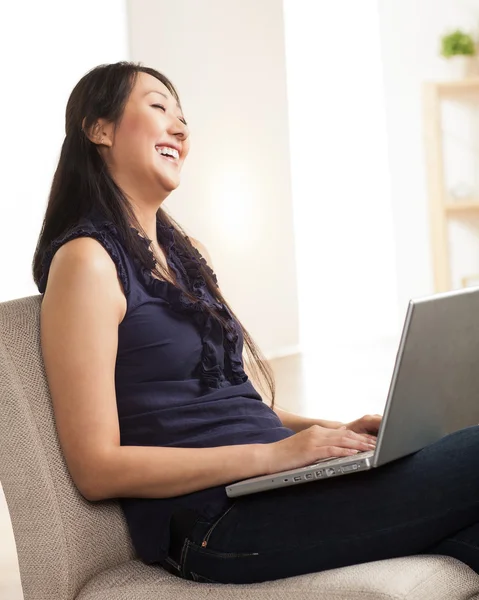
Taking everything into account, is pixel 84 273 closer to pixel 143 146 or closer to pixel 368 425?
pixel 143 146

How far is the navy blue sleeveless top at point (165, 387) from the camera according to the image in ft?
Answer: 4.77

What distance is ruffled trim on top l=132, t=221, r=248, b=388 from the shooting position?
5.02ft

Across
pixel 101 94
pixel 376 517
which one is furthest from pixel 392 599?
pixel 101 94

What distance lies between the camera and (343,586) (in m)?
1.29

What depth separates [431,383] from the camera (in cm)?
131

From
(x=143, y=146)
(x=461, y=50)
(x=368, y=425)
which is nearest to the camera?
(x=368, y=425)

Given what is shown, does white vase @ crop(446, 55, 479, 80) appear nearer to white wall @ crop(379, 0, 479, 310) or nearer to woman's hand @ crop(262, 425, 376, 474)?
white wall @ crop(379, 0, 479, 310)

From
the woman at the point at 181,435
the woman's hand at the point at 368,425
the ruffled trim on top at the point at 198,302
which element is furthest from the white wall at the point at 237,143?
the woman's hand at the point at 368,425

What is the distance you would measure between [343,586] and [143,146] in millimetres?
754

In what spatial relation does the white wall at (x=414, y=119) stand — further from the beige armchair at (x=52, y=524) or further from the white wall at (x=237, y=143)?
the beige armchair at (x=52, y=524)

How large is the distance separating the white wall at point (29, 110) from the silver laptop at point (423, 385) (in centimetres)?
316

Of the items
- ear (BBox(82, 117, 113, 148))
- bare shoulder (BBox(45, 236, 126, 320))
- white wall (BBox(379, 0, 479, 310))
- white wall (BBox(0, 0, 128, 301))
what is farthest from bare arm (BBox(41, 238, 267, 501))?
white wall (BBox(379, 0, 479, 310))

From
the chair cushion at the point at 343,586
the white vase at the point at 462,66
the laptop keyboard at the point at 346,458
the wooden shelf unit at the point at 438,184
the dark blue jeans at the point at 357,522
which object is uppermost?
the white vase at the point at 462,66

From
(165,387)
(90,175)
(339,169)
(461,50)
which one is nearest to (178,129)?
(90,175)
